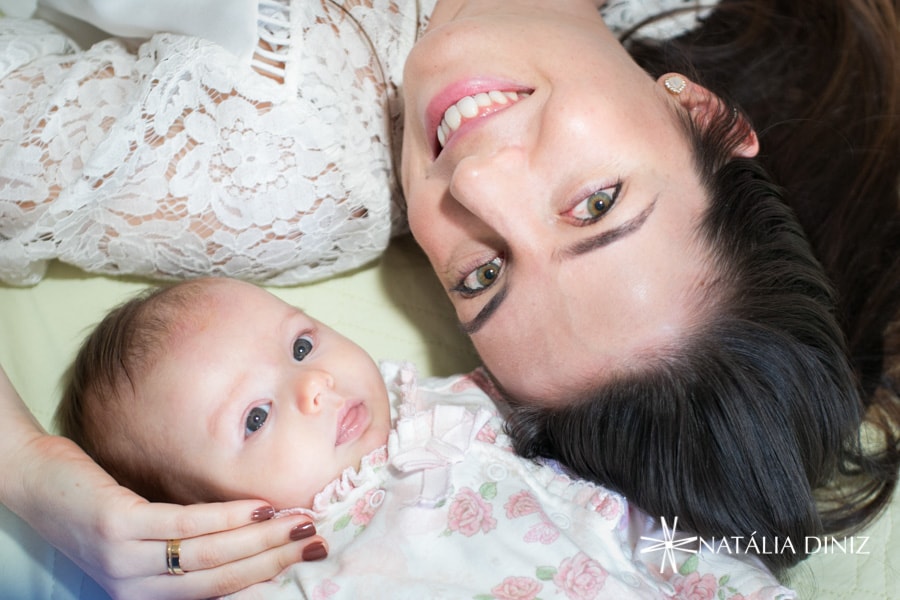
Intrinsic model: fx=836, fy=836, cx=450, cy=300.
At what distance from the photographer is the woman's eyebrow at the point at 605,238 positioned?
1230mm

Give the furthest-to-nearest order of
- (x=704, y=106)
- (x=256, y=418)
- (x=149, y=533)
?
(x=704, y=106) < (x=256, y=418) < (x=149, y=533)

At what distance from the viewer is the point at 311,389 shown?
132 centimetres

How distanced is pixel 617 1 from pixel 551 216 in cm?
84

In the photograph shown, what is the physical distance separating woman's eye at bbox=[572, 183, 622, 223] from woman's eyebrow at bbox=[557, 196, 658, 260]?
0.03 metres

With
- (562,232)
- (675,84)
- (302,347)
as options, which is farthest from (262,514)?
(675,84)

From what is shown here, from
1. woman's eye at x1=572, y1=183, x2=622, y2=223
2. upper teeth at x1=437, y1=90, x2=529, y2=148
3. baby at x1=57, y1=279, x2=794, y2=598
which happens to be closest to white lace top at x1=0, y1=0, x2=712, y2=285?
baby at x1=57, y1=279, x2=794, y2=598

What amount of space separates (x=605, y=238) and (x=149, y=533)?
0.80 m

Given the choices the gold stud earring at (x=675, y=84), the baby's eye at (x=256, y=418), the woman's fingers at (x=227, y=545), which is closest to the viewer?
the woman's fingers at (x=227, y=545)

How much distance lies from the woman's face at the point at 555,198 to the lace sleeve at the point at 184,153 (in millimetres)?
227

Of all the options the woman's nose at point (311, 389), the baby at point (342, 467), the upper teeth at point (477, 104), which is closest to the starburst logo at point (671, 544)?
the baby at point (342, 467)

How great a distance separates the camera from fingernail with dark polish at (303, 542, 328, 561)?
4.11ft

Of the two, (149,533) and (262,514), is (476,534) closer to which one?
(262,514)

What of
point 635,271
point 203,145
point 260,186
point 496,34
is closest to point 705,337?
point 635,271

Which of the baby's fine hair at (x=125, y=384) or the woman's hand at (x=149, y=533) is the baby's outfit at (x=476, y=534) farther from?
the baby's fine hair at (x=125, y=384)
